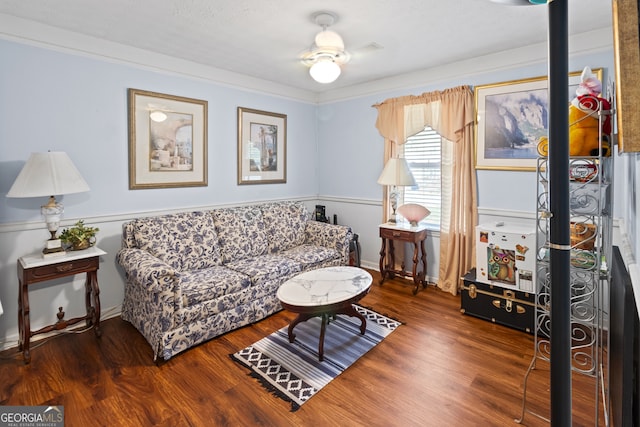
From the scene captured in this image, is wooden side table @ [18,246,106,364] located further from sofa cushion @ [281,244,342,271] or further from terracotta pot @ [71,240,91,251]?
sofa cushion @ [281,244,342,271]

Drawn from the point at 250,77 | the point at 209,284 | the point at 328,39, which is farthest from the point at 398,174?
the point at 209,284

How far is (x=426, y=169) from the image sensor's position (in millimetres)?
4066

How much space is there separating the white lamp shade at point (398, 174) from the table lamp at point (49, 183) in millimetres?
2883

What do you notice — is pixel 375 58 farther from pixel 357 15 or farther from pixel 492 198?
pixel 492 198

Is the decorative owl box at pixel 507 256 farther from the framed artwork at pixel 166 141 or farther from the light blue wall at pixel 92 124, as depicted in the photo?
the framed artwork at pixel 166 141

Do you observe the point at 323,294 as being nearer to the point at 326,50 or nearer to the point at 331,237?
the point at 331,237

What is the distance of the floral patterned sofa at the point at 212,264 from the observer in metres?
2.53

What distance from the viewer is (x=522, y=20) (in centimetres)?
262

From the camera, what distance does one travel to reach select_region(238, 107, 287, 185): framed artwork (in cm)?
415

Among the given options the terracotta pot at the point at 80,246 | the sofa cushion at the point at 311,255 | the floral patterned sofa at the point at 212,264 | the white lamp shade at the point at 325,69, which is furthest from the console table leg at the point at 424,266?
the terracotta pot at the point at 80,246

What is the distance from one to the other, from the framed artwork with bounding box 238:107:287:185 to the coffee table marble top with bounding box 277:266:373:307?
1805mm

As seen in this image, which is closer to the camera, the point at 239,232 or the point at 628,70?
the point at 628,70

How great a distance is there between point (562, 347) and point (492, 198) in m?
3.01

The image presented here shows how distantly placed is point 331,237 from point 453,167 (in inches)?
61.8
